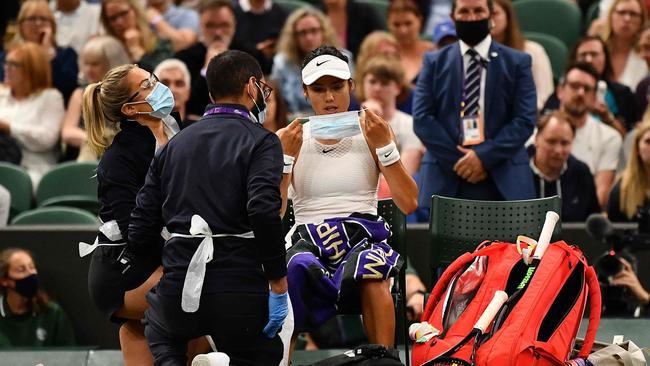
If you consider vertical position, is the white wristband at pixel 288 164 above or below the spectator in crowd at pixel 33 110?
above

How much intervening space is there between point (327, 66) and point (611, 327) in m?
2.03

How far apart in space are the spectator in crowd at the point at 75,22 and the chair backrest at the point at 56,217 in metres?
2.70

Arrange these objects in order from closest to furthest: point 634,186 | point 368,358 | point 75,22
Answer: point 368,358 < point 634,186 < point 75,22

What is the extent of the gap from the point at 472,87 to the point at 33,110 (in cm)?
335

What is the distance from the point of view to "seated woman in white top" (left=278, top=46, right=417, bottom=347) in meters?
5.79

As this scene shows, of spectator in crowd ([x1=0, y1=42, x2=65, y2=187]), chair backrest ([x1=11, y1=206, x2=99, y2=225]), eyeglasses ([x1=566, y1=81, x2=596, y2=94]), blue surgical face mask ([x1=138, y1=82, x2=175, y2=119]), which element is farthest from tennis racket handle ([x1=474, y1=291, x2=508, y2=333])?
spectator in crowd ([x1=0, y1=42, x2=65, y2=187])

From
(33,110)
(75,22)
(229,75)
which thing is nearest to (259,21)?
(75,22)

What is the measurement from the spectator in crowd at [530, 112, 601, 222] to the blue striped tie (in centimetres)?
81

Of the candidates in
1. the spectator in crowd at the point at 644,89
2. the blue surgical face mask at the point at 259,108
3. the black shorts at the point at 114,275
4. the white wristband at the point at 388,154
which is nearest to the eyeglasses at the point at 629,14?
the spectator in crowd at the point at 644,89

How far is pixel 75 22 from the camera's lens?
1052 cm

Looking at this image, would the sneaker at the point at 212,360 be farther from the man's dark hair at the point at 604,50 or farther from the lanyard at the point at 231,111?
the man's dark hair at the point at 604,50

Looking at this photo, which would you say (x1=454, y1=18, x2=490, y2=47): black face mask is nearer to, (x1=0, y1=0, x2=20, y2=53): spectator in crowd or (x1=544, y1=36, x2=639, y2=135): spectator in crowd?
(x1=544, y1=36, x2=639, y2=135): spectator in crowd

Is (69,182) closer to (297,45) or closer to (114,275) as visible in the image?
(297,45)

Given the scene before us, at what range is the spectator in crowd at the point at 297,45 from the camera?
9352 mm
